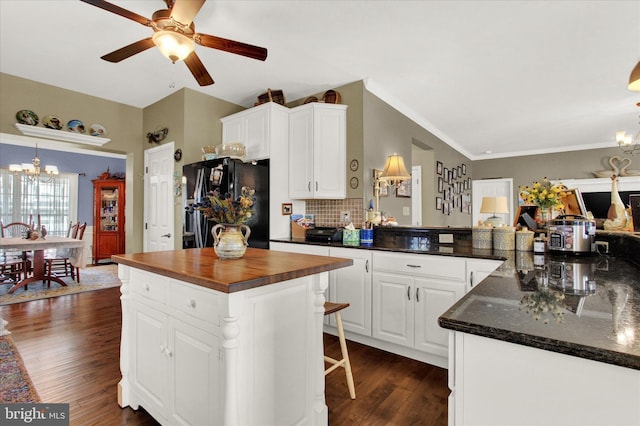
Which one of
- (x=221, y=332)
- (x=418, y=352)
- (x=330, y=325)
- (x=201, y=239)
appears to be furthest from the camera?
(x=201, y=239)

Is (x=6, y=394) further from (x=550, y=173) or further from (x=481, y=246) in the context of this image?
(x=550, y=173)

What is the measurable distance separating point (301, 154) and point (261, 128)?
56 cm

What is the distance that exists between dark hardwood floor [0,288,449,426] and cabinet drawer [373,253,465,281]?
27.8 inches

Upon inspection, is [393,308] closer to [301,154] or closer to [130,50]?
[301,154]

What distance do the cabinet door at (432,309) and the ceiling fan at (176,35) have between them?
6.82 ft

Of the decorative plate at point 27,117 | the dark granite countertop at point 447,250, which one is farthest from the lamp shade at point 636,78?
the decorative plate at point 27,117

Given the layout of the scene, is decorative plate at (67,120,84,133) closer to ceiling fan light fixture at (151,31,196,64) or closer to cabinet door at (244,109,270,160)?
cabinet door at (244,109,270,160)

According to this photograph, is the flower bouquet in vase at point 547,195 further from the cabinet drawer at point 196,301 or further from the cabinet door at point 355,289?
the cabinet drawer at point 196,301

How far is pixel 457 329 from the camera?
750 millimetres

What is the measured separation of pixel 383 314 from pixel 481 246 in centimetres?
96

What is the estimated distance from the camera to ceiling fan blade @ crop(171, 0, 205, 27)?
A: 5.88ft

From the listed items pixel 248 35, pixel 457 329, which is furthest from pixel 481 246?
pixel 248 35

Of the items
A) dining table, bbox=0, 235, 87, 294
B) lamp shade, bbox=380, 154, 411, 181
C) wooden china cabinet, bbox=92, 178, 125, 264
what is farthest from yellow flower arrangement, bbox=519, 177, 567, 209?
wooden china cabinet, bbox=92, 178, 125, 264

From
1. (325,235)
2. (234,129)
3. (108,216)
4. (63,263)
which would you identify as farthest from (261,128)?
(108,216)
